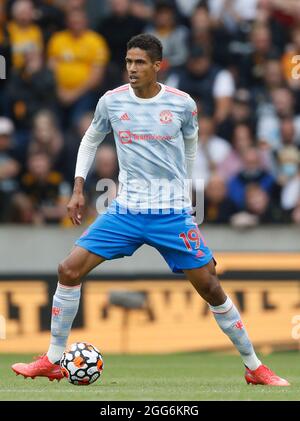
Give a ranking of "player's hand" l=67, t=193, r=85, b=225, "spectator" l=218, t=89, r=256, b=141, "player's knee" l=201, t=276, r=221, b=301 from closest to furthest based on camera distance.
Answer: "player's hand" l=67, t=193, r=85, b=225 → "player's knee" l=201, t=276, r=221, b=301 → "spectator" l=218, t=89, r=256, b=141

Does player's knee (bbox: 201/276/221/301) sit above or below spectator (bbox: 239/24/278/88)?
below

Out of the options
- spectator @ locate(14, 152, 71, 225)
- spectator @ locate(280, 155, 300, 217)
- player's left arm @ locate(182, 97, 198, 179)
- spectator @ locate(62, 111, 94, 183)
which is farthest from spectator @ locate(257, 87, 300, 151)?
player's left arm @ locate(182, 97, 198, 179)

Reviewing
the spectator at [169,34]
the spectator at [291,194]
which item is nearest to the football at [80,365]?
the spectator at [291,194]

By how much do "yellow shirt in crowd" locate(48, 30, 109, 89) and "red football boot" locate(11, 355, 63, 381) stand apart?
22.3ft

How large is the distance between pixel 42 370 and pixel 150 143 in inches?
72.0

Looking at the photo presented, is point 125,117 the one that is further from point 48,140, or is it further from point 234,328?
point 48,140

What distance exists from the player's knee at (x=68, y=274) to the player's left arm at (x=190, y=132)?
1.17 m

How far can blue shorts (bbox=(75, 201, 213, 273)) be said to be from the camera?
8.66 metres

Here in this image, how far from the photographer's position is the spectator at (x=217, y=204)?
13.8 m

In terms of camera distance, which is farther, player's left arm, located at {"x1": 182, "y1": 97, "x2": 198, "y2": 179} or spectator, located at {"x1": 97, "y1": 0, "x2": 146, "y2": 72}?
spectator, located at {"x1": 97, "y1": 0, "x2": 146, "y2": 72}

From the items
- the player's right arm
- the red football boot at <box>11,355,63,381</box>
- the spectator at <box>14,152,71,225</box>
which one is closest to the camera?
the player's right arm

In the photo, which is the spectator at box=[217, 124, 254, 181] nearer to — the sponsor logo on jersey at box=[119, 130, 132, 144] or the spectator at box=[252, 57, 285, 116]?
the spectator at box=[252, 57, 285, 116]

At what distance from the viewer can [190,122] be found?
8844 millimetres
